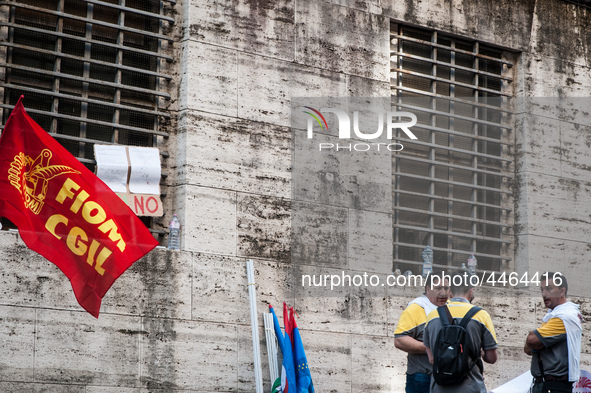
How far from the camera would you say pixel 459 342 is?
7.65 metres

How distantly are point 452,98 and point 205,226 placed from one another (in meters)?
4.09

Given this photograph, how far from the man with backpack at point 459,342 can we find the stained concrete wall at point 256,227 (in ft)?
10.5

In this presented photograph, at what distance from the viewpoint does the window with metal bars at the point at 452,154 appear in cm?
1248

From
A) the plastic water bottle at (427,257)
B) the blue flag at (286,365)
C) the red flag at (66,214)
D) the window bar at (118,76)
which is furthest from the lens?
the plastic water bottle at (427,257)

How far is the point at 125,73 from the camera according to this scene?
35.9ft

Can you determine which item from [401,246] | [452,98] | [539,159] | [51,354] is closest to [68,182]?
[51,354]

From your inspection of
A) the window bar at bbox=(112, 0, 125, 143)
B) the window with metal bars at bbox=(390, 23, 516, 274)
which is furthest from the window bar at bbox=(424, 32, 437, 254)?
the window bar at bbox=(112, 0, 125, 143)

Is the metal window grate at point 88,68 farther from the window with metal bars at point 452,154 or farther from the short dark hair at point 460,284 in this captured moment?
the short dark hair at point 460,284

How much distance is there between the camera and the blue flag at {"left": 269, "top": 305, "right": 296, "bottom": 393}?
10047mm

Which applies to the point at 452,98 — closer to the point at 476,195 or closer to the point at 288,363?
the point at 476,195

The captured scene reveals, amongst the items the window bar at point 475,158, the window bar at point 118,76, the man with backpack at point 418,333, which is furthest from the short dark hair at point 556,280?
the window bar at point 118,76

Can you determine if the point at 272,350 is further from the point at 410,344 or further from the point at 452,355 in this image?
the point at 452,355

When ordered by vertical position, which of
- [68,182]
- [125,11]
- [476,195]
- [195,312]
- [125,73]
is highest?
[125,11]

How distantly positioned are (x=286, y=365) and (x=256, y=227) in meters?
1.72
